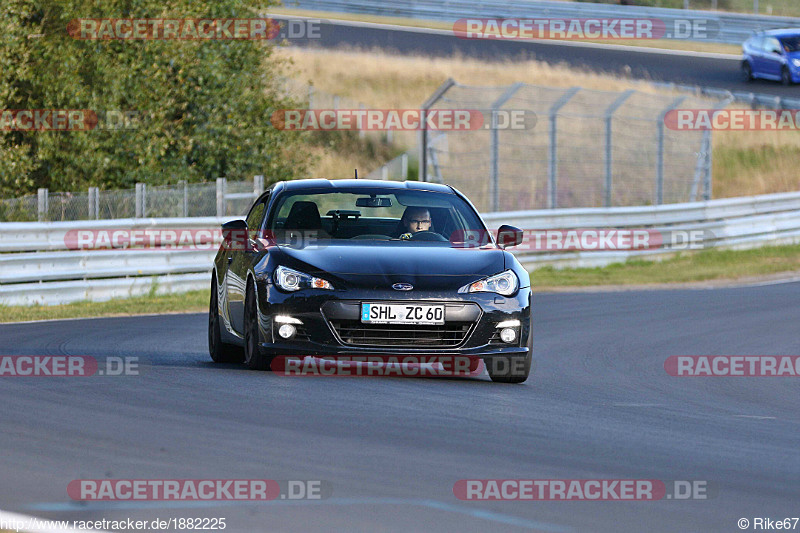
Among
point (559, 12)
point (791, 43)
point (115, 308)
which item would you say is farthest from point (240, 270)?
point (559, 12)

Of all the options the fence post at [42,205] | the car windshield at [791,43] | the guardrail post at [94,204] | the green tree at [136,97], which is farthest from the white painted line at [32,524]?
the car windshield at [791,43]

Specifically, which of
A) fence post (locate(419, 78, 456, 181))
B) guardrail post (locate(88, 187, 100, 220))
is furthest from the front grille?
fence post (locate(419, 78, 456, 181))

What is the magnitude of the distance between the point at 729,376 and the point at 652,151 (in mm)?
20992

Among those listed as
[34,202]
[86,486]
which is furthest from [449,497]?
[34,202]

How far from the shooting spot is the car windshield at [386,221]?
10375 mm

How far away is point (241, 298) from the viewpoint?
34.0 feet

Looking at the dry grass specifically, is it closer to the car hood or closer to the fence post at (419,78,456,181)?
the fence post at (419,78,456,181)

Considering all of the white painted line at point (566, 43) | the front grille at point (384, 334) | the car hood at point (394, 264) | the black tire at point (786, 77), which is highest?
the white painted line at point (566, 43)

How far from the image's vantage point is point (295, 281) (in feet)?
31.1

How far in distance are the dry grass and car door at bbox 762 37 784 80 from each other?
84.4 inches

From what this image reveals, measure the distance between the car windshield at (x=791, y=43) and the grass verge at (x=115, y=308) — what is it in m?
23.8

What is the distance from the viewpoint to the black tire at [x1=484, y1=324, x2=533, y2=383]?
981cm

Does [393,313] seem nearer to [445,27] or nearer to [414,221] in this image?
[414,221]

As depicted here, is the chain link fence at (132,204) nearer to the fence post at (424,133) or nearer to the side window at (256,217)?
the fence post at (424,133)
